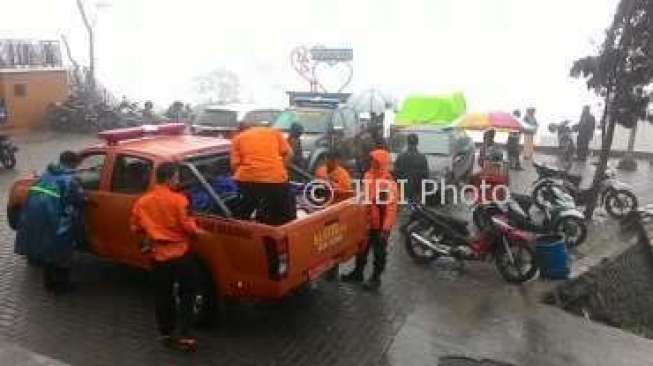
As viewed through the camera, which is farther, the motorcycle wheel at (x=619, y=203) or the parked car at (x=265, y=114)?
the parked car at (x=265, y=114)

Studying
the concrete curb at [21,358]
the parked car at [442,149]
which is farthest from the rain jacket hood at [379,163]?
the parked car at [442,149]

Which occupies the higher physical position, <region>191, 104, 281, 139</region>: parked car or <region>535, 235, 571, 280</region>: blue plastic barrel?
<region>191, 104, 281, 139</region>: parked car

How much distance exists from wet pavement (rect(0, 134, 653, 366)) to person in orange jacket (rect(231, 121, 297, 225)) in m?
1.13

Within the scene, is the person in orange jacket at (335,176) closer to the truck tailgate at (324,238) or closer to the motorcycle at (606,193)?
the truck tailgate at (324,238)

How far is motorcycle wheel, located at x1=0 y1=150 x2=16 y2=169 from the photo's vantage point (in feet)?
49.5

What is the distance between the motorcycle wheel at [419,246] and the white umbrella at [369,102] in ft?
24.7

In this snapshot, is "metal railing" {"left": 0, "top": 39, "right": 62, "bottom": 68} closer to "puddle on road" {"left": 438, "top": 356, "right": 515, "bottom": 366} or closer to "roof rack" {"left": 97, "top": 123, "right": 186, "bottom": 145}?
"roof rack" {"left": 97, "top": 123, "right": 186, "bottom": 145}

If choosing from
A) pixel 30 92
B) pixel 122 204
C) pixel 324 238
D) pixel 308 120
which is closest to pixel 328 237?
pixel 324 238

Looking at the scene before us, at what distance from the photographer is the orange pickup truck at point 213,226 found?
20.8 ft

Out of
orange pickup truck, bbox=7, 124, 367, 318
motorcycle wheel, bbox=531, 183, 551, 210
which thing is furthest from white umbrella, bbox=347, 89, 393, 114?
orange pickup truck, bbox=7, 124, 367, 318

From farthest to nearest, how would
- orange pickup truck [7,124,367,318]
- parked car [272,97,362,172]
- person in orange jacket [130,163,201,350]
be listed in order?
parked car [272,97,362,172] → orange pickup truck [7,124,367,318] → person in orange jacket [130,163,201,350]

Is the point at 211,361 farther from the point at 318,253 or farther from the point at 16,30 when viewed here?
the point at 16,30

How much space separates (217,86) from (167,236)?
155ft

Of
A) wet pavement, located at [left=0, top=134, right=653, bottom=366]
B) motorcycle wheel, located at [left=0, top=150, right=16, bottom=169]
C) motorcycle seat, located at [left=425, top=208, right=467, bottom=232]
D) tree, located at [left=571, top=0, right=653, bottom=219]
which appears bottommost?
wet pavement, located at [left=0, top=134, right=653, bottom=366]
